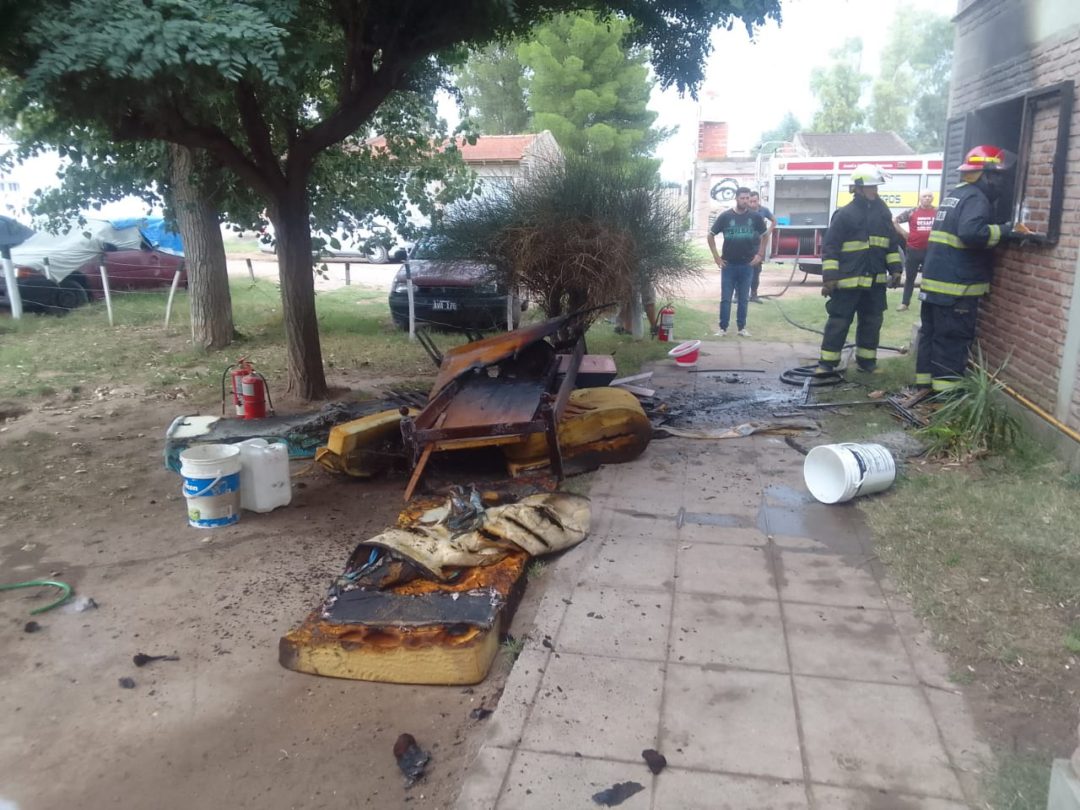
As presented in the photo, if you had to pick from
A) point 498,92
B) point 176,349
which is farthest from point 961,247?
point 498,92

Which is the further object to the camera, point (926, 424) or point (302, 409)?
point (302, 409)

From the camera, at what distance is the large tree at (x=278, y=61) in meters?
4.38

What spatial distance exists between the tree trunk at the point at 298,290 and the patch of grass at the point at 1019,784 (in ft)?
21.7

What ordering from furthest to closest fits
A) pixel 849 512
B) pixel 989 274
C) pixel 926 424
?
pixel 989 274
pixel 926 424
pixel 849 512

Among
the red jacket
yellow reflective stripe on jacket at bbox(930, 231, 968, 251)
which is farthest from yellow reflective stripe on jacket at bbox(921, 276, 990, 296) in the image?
the red jacket

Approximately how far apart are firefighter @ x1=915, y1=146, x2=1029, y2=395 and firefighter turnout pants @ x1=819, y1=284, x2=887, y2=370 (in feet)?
4.02

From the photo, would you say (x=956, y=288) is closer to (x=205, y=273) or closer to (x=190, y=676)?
(x=190, y=676)

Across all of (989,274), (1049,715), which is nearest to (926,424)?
(989,274)

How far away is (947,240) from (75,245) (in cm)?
1419

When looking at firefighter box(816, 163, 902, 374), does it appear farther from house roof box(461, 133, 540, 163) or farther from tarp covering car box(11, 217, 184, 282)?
house roof box(461, 133, 540, 163)

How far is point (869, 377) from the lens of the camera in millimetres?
8430

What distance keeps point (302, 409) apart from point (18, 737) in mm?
4831

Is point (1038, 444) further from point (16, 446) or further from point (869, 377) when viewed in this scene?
point (16, 446)

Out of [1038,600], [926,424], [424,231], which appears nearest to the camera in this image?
[1038,600]
